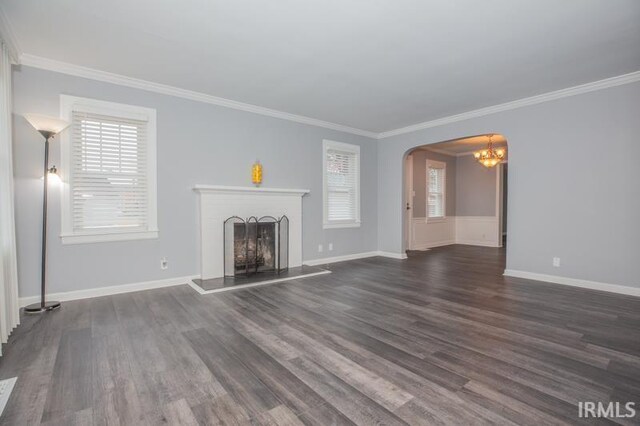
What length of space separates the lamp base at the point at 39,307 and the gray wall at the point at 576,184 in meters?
6.00

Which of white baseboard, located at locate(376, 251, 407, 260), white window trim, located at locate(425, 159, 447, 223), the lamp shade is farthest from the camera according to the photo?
white window trim, located at locate(425, 159, 447, 223)

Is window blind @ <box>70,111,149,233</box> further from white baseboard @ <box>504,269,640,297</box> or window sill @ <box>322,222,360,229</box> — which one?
white baseboard @ <box>504,269,640,297</box>

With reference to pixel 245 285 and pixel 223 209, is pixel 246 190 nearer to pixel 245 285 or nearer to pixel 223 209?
pixel 223 209

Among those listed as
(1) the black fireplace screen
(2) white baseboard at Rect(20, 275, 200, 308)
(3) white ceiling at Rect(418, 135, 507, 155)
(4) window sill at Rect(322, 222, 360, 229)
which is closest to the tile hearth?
(1) the black fireplace screen

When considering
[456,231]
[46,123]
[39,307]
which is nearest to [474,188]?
[456,231]

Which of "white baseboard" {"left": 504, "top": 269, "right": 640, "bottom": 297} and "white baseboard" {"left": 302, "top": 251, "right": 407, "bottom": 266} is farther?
"white baseboard" {"left": 302, "top": 251, "right": 407, "bottom": 266}

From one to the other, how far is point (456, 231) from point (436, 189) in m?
1.52

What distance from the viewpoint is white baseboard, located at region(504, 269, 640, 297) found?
381 centimetres

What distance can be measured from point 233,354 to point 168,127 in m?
3.22

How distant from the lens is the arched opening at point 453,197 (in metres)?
7.85

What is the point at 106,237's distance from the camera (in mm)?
3750

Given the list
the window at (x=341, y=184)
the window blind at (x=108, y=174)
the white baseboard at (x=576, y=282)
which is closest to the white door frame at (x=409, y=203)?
the window at (x=341, y=184)

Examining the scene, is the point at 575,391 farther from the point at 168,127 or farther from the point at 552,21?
the point at 168,127

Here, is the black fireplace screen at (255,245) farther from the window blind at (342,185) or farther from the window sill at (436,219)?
the window sill at (436,219)
